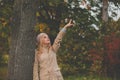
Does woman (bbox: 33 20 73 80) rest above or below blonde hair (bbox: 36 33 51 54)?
below

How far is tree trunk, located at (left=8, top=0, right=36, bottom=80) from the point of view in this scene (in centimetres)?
1120

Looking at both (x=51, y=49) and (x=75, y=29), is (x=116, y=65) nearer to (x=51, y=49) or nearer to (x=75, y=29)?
(x=75, y=29)

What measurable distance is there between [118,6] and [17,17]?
72.1ft

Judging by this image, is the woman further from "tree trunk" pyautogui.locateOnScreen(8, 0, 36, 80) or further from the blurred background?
the blurred background

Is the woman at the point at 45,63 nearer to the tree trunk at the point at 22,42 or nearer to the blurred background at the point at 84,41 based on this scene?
the tree trunk at the point at 22,42

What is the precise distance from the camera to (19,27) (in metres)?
11.2

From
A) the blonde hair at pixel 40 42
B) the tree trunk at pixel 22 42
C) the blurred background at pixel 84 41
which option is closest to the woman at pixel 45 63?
the blonde hair at pixel 40 42

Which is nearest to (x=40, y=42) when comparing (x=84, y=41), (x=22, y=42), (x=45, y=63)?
(x=45, y=63)

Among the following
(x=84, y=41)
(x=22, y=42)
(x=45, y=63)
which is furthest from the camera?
(x=84, y=41)

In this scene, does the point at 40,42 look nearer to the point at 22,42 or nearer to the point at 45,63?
the point at 45,63

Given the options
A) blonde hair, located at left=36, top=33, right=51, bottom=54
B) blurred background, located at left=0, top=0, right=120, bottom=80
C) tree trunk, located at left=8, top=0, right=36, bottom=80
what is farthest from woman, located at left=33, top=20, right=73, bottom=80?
blurred background, located at left=0, top=0, right=120, bottom=80

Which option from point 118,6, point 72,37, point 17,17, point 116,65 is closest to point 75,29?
point 72,37

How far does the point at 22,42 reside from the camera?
11.2 meters

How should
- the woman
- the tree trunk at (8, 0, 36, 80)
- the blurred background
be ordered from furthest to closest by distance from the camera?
1. the blurred background
2. the tree trunk at (8, 0, 36, 80)
3. the woman
